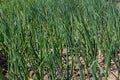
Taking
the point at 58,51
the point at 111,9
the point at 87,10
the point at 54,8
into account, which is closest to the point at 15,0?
the point at 54,8

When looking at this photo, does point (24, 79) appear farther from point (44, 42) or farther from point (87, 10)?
point (87, 10)

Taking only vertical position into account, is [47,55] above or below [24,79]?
above

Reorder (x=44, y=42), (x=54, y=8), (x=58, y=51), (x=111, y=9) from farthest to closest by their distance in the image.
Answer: (x=54, y=8), (x=111, y=9), (x=58, y=51), (x=44, y=42)

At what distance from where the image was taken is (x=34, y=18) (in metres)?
2.80

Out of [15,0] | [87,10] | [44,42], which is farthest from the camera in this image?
[15,0]

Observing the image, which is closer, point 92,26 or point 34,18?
point 92,26

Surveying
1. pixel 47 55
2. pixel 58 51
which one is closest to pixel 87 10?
pixel 58 51

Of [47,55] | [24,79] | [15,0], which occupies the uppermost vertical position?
[15,0]

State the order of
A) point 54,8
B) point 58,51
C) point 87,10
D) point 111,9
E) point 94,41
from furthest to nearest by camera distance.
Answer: point 54,8, point 87,10, point 111,9, point 94,41, point 58,51

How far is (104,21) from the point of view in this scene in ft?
8.70

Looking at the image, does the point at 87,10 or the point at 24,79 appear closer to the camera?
the point at 24,79

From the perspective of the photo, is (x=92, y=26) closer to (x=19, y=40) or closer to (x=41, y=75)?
(x=19, y=40)

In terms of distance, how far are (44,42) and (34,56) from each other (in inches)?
5.2

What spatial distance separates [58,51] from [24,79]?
14.7 inches
